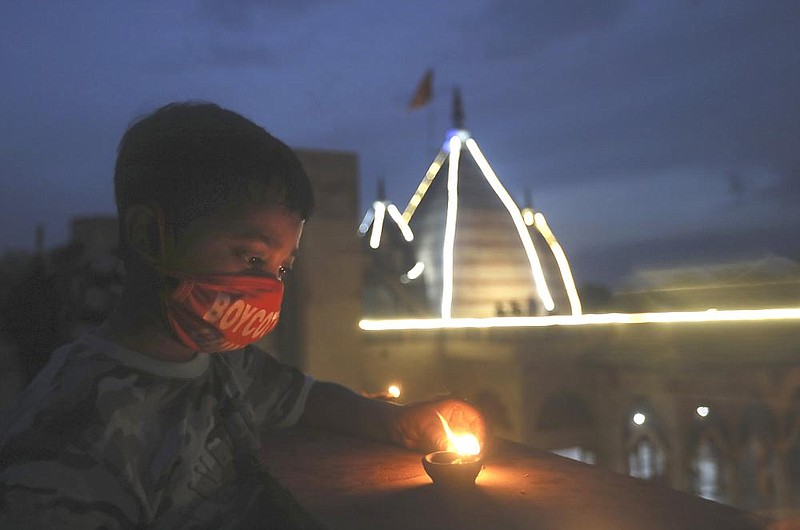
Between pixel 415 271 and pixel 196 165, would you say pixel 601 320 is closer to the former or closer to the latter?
pixel 415 271

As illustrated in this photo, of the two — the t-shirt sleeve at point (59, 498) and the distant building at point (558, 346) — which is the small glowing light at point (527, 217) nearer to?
the distant building at point (558, 346)

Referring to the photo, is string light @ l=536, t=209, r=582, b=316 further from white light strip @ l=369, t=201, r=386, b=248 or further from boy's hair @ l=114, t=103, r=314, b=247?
boy's hair @ l=114, t=103, r=314, b=247

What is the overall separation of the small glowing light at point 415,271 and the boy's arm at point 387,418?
7.49 metres

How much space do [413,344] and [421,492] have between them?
214 inches

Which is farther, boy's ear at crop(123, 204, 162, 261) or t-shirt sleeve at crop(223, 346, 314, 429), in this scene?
t-shirt sleeve at crop(223, 346, 314, 429)

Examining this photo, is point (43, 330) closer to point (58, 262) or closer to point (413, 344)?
point (58, 262)

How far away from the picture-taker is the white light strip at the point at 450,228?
30.6 ft

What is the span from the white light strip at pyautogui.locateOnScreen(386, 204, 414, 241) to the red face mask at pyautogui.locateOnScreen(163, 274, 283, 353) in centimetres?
890

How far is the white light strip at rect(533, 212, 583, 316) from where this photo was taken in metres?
10.6

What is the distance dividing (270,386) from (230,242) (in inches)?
31.7

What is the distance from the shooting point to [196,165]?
1240mm

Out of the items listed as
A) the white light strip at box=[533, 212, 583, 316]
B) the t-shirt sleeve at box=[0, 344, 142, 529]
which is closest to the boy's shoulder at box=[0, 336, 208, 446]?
the t-shirt sleeve at box=[0, 344, 142, 529]

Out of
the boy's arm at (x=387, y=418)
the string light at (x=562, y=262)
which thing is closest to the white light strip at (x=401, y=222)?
the string light at (x=562, y=262)

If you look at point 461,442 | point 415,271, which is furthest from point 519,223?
point 461,442
